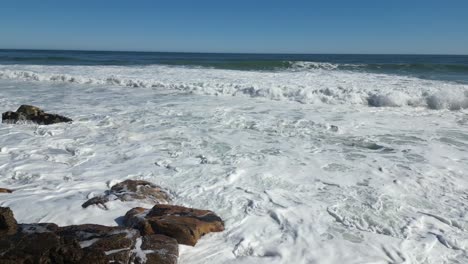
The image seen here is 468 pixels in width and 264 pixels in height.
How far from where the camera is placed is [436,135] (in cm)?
739

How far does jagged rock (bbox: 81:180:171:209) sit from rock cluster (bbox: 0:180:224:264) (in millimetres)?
433

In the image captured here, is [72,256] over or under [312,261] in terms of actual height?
over

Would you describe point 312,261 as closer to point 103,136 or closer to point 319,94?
point 103,136

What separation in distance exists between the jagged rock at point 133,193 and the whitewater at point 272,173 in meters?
0.10

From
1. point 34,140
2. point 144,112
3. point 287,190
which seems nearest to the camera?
point 287,190

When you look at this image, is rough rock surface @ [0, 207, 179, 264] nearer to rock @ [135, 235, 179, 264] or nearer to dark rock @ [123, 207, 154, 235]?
rock @ [135, 235, 179, 264]

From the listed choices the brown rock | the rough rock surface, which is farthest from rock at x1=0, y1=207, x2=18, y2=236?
the brown rock

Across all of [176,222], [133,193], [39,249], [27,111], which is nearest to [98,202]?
[133,193]

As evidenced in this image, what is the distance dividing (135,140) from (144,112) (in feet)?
9.03

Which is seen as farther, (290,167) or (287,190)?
(290,167)

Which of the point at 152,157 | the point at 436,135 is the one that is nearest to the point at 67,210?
the point at 152,157

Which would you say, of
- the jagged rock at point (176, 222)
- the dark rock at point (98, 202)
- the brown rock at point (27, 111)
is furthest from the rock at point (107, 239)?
the brown rock at point (27, 111)

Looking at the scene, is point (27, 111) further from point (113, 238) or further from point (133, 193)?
point (113, 238)

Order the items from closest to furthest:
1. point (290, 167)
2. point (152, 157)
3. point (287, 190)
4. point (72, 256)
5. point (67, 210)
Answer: point (72, 256)
point (67, 210)
point (287, 190)
point (290, 167)
point (152, 157)
